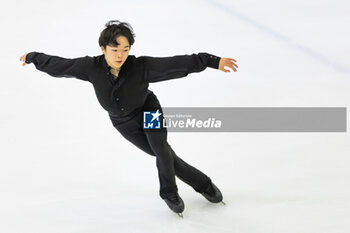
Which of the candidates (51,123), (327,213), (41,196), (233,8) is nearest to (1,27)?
(51,123)

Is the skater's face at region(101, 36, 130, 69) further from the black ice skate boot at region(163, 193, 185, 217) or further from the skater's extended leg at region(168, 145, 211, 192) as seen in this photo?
the black ice skate boot at region(163, 193, 185, 217)

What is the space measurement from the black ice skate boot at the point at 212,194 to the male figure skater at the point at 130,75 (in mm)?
227

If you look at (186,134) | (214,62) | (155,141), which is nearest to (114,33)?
(214,62)

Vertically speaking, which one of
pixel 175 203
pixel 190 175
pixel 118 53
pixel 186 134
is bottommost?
pixel 175 203

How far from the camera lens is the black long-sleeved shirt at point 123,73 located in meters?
3.55

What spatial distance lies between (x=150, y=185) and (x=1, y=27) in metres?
3.62

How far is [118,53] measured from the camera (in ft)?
11.6

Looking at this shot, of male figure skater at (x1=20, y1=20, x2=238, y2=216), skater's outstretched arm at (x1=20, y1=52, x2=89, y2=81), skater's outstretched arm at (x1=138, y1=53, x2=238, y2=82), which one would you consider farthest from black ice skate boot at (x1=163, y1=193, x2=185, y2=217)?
skater's outstretched arm at (x1=20, y1=52, x2=89, y2=81)

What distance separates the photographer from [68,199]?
4309 mm

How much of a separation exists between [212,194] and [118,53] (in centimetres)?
123

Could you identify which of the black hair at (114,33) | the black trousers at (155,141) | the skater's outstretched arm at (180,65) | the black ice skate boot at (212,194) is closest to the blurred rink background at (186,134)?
the black ice skate boot at (212,194)

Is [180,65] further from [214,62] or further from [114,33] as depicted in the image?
[114,33]

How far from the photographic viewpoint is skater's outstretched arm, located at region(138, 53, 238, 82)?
3.45m

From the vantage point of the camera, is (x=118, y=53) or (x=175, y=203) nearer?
(x=118, y=53)
